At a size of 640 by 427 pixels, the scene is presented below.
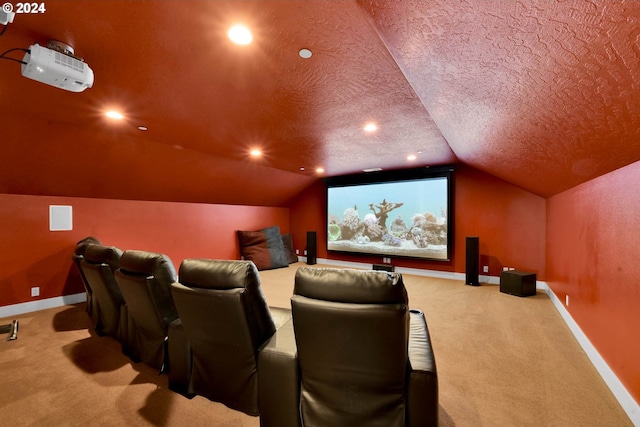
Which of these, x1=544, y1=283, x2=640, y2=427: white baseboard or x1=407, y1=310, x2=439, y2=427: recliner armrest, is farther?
x1=544, y1=283, x2=640, y2=427: white baseboard

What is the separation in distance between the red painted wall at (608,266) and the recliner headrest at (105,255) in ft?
13.3

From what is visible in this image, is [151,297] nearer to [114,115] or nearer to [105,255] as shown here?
[105,255]

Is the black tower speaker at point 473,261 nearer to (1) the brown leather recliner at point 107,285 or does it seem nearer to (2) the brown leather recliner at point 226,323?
(2) the brown leather recliner at point 226,323

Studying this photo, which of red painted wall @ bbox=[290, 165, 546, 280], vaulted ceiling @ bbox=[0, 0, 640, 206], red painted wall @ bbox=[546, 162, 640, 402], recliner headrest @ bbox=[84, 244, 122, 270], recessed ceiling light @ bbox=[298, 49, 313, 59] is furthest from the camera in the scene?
red painted wall @ bbox=[290, 165, 546, 280]

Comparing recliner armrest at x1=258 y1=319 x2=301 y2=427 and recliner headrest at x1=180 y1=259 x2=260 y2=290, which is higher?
recliner headrest at x1=180 y1=259 x2=260 y2=290

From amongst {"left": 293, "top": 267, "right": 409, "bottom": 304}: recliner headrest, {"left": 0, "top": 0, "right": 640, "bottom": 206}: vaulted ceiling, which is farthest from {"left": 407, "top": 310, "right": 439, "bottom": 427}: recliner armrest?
{"left": 0, "top": 0, "right": 640, "bottom": 206}: vaulted ceiling

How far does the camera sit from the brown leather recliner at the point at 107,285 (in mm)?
2490

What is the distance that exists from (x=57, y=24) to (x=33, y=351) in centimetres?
304

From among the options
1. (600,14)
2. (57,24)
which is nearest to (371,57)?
(600,14)

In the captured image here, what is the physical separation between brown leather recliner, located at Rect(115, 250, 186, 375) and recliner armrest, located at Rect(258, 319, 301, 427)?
0.86m

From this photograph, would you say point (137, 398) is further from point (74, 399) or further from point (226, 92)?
point (226, 92)

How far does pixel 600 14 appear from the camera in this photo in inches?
33.8

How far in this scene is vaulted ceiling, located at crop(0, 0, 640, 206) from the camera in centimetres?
116

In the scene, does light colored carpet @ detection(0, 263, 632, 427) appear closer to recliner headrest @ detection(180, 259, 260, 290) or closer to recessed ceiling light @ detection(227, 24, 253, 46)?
recliner headrest @ detection(180, 259, 260, 290)
